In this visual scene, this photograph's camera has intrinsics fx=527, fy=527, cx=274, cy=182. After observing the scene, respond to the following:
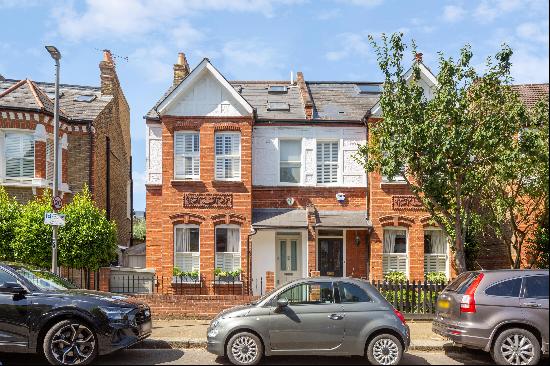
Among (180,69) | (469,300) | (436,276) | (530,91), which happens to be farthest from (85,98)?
(530,91)

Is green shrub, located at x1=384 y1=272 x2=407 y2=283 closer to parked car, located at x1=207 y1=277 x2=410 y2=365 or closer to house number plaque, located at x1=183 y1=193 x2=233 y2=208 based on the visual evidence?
house number plaque, located at x1=183 y1=193 x2=233 y2=208

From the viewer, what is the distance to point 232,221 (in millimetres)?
17578

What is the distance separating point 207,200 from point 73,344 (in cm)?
905

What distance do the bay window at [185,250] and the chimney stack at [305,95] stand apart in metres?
5.55

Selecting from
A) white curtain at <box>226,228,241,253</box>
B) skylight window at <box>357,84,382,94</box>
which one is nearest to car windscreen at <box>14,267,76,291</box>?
white curtain at <box>226,228,241,253</box>

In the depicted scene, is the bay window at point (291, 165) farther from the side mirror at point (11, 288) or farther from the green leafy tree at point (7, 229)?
the side mirror at point (11, 288)

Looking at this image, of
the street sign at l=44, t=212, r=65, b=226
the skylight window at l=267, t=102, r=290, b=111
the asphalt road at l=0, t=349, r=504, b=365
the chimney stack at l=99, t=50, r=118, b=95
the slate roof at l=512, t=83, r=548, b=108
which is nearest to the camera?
the asphalt road at l=0, t=349, r=504, b=365

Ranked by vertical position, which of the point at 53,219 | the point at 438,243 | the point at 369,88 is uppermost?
the point at 369,88

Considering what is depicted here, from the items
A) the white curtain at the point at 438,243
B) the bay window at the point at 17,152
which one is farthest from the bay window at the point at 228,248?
the bay window at the point at 17,152

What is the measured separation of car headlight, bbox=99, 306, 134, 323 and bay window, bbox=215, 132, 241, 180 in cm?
893

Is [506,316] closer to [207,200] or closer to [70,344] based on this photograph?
[70,344]

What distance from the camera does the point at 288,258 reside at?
1847 cm

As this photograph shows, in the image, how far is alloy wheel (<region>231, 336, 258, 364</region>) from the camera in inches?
353

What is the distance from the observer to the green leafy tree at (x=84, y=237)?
601 inches
